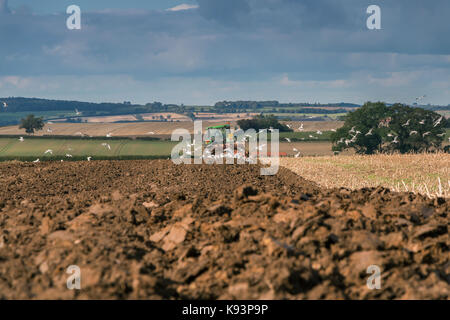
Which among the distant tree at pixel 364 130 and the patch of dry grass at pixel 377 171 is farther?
the distant tree at pixel 364 130

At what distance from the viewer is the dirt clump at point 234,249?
789 cm

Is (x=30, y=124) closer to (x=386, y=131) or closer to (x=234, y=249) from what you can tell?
(x=386, y=131)

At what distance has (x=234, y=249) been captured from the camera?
9180 mm

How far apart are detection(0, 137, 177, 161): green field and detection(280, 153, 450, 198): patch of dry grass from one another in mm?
28730

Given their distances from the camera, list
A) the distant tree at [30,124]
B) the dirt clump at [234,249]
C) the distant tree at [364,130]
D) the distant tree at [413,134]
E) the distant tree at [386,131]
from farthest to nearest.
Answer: the distant tree at [30,124] < the distant tree at [413,134] < the distant tree at [386,131] < the distant tree at [364,130] < the dirt clump at [234,249]

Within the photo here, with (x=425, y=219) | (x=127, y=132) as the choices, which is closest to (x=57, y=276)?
(x=425, y=219)

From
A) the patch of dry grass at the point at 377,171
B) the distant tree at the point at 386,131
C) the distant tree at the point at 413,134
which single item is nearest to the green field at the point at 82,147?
the distant tree at the point at 386,131

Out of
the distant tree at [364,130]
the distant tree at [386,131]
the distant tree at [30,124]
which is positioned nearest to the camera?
the distant tree at [364,130]

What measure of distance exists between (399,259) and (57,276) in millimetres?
5255

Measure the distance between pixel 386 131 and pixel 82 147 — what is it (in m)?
43.5

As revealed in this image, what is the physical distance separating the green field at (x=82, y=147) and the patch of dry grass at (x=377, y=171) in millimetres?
28730

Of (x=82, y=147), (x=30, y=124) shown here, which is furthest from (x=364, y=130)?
(x=30, y=124)

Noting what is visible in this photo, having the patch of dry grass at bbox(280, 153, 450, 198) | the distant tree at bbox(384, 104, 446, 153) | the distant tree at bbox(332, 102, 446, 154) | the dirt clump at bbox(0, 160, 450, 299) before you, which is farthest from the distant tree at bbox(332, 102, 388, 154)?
the dirt clump at bbox(0, 160, 450, 299)

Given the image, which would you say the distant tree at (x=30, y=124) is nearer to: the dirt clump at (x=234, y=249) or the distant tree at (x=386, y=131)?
the distant tree at (x=386, y=131)
